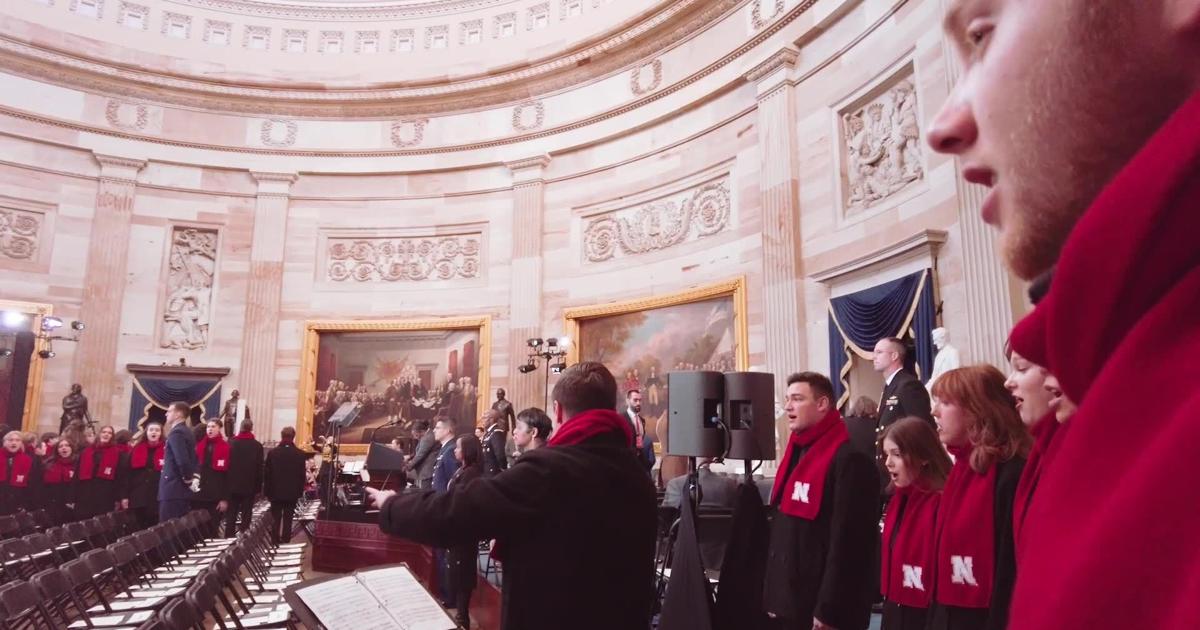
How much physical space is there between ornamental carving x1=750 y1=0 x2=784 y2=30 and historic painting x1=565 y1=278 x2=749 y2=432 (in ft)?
15.1

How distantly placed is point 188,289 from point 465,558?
1476 centimetres

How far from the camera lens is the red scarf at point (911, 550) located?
10.7 feet

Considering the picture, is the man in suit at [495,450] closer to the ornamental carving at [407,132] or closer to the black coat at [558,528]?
the black coat at [558,528]

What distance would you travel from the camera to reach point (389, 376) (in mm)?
18250

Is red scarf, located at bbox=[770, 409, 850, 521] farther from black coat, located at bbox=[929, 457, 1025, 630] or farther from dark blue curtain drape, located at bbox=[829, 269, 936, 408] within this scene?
dark blue curtain drape, located at bbox=[829, 269, 936, 408]

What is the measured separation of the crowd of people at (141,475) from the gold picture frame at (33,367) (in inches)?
234

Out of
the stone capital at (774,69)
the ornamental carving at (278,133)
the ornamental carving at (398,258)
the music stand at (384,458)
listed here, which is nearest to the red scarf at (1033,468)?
the music stand at (384,458)

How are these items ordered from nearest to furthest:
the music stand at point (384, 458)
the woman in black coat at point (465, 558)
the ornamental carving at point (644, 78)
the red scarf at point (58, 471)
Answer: the woman in black coat at point (465, 558)
the music stand at point (384, 458)
the red scarf at point (58, 471)
the ornamental carving at point (644, 78)

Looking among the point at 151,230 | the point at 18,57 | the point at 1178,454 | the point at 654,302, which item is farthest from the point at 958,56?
the point at 18,57

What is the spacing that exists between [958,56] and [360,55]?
21.5 metres

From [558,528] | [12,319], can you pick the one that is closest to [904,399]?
[558,528]

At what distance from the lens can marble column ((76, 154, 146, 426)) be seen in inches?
676

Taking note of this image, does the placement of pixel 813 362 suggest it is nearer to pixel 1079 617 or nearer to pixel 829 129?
pixel 829 129

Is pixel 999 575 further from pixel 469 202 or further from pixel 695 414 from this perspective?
pixel 469 202
